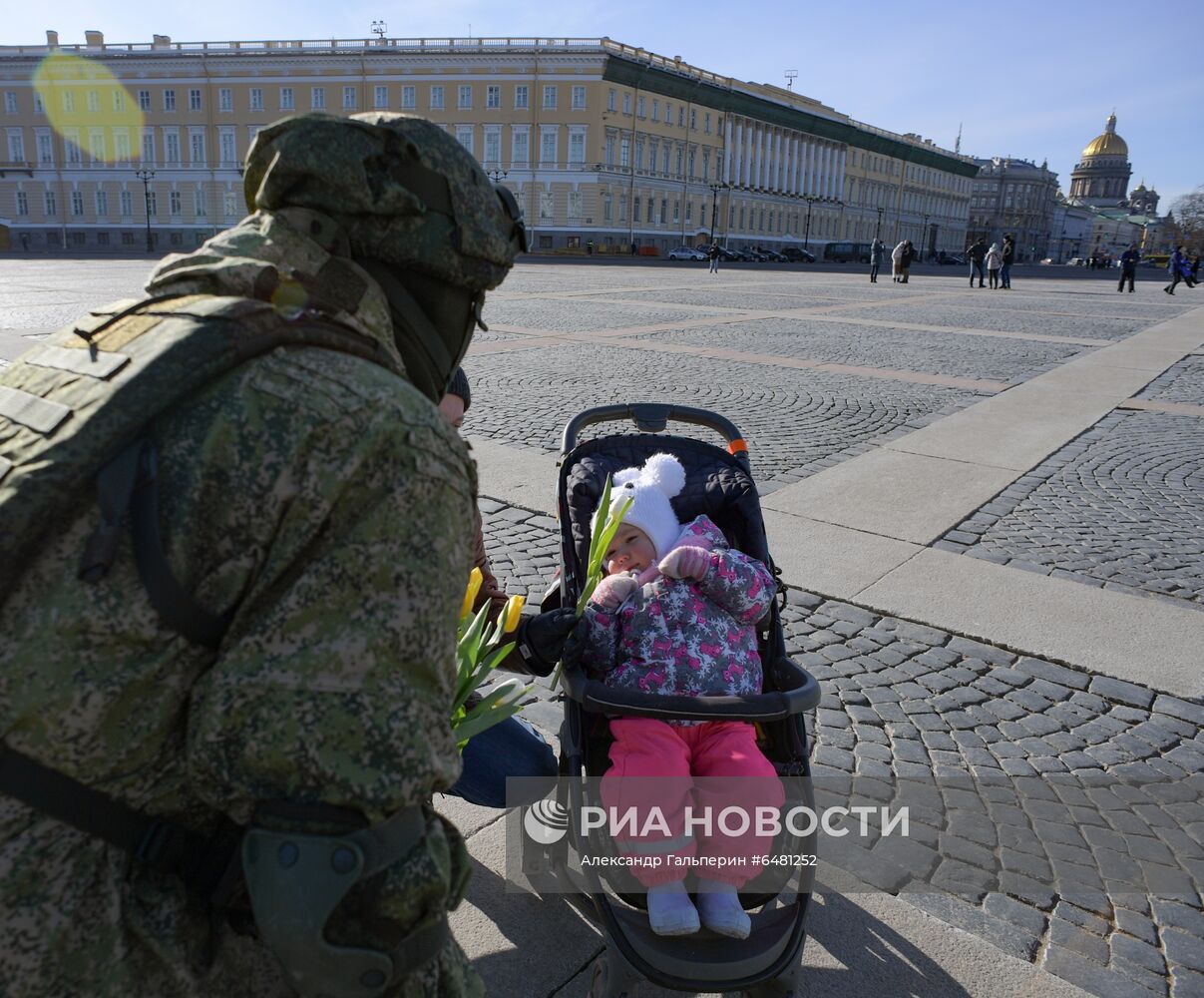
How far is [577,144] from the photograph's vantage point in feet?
226

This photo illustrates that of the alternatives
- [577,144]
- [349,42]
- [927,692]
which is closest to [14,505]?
[927,692]

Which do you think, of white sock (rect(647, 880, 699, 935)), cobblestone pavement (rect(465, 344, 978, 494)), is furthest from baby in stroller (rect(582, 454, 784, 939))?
cobblestone pavement (rect(465, 344, 978, 494))

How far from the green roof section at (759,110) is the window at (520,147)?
24.0ft

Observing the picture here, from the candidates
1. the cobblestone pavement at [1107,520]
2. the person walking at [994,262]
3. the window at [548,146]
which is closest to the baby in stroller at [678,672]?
the cobblestone pavement at [1107,520]

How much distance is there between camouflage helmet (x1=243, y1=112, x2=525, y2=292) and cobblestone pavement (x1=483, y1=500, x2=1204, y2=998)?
2304 millimetres

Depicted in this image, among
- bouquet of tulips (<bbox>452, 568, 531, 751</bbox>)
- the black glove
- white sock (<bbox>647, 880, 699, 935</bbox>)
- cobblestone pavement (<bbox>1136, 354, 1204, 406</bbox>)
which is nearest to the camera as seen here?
A: bouquet of tulips (<bbox>452, 568, 531, 751</bbox>)

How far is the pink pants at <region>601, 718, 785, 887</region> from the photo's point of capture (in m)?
2.16

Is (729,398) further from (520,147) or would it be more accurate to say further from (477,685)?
(520,147)

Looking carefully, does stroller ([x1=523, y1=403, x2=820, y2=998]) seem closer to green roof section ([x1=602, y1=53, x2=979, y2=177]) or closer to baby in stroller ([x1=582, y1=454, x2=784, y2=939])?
baby in stroller ([x1=582, y1=454, x2=784, y2=939])

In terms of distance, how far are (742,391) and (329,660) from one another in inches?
364

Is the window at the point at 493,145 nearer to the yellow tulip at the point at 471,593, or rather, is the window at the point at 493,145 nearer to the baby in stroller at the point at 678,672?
the baby in stroller at the point at 678,672

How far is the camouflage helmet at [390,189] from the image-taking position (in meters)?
1.31

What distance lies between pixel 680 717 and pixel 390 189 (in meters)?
1.43

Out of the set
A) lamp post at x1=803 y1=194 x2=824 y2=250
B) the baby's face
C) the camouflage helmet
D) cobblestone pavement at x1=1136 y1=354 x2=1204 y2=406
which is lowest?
cobblestone pavement at x1=1136 y1=354 x2=1204 y2=406
